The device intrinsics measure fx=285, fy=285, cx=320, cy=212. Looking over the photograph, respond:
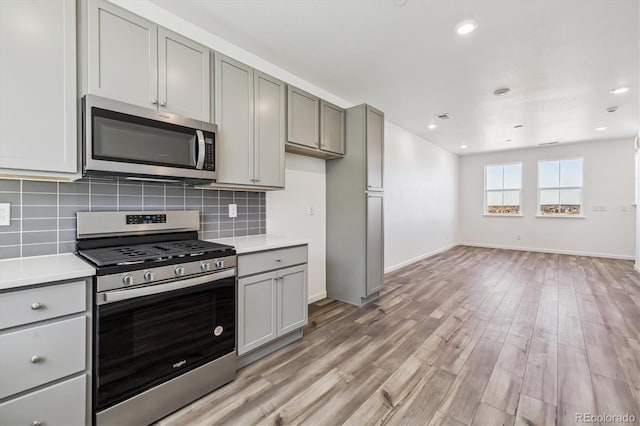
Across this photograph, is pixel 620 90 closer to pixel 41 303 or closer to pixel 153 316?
pixel 153 316

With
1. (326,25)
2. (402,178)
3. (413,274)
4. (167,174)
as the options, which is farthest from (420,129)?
(167,174)

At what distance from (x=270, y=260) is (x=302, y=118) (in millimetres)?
1534

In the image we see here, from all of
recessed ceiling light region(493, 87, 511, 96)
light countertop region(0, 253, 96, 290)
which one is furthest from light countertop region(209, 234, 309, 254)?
recessed ceiling light region(493, 87, 511, 96)

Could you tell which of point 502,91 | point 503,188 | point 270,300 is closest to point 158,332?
point 270,300

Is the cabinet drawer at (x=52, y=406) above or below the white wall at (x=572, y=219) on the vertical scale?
below

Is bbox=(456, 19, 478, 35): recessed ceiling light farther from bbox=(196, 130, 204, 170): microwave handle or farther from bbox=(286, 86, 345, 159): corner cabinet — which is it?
bbox=(196, 130, 204, 170): microwave handle

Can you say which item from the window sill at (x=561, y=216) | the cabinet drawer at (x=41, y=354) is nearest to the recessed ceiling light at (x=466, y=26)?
the cabinet drawer at (x=41, y=354)

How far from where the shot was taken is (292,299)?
249 centimetres

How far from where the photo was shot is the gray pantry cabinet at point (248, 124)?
7.38 ft

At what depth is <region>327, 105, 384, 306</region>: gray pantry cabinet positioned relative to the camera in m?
3.43

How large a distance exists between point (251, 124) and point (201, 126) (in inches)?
19.1

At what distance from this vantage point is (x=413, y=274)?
5.00 meters

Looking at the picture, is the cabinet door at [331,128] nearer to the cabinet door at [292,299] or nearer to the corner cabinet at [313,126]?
the corner cabinet at [313,126]
